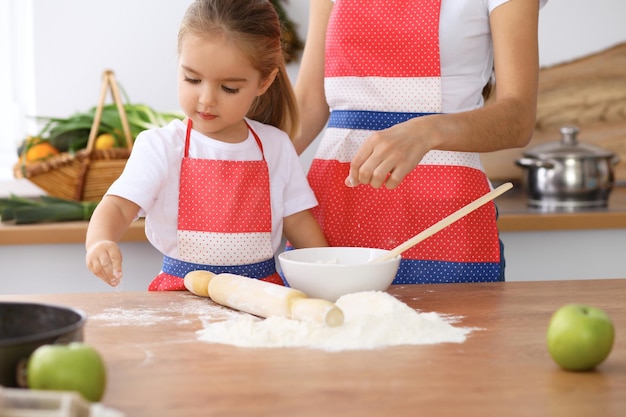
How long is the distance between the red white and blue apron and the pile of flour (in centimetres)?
57

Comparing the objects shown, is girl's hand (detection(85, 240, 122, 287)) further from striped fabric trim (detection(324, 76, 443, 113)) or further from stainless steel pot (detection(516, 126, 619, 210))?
stainless steel pot (detection(516, 126, 619, 210))

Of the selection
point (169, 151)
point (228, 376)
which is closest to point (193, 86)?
point (169, 151)

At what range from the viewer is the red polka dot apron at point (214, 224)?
5.35 feet

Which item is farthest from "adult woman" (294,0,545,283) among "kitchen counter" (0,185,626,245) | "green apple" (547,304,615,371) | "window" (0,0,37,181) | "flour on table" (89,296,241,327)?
"window" (0,0,37,181)

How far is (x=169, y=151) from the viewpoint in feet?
5.38

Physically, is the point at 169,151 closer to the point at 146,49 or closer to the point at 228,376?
the point at 228,376

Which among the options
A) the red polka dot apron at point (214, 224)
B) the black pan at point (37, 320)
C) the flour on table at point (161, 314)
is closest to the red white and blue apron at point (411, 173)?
the red polka dot apron at point (214, 224)

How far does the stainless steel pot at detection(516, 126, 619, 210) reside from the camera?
8.74 ft

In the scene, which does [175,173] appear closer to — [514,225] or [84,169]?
[84,169]

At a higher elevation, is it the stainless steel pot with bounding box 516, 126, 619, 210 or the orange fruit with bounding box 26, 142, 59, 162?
the orange fruit with bounding box 26, 142, 59, 162

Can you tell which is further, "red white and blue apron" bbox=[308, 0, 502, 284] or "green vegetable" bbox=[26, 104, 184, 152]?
"green vegetable" bbox=[26, 104, 184, 152]

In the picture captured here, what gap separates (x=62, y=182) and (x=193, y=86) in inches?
46.6

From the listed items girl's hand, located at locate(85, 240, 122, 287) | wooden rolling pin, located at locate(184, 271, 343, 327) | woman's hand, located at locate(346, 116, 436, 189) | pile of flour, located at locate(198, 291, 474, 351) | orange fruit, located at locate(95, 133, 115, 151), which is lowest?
pile of flour, located at locate(198, 291, 474, 351)

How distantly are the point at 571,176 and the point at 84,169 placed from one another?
1.47 meters
